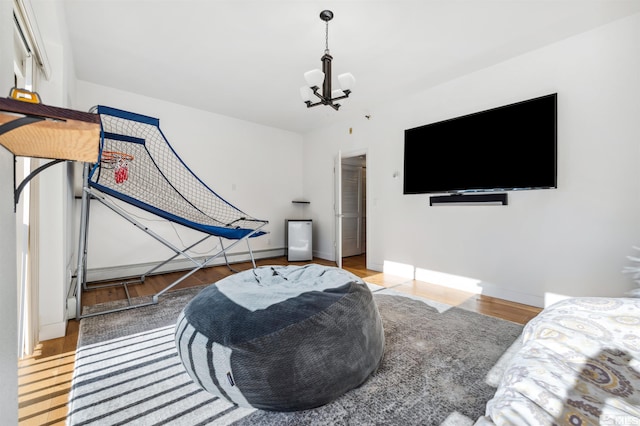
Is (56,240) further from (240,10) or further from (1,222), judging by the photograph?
(240,10)

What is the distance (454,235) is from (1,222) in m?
3.69

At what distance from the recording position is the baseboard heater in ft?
9.64

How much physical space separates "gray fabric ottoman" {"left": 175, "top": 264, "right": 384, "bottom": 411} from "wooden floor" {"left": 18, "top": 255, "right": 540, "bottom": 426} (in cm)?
68

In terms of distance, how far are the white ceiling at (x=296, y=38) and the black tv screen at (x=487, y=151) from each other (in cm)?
64

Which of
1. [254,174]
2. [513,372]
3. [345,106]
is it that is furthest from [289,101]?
[513,372]

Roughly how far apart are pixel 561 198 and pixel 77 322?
181 inches

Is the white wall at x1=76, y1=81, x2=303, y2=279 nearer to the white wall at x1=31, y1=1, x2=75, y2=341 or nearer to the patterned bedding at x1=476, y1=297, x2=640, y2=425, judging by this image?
the white wall at x1=31, y1=1, x2=75, y2=341

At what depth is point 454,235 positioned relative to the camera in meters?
3.38

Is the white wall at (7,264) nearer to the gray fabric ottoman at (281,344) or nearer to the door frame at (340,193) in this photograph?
the gray fabric ottoman at (281,344)

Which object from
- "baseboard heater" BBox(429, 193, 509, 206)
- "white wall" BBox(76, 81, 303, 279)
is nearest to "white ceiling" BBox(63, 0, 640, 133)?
"white wall" BBox(76, 81, 303, 279)

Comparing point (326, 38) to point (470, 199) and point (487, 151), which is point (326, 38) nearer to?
point (487, 151)

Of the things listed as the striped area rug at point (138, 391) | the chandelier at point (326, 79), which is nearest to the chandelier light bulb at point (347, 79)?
the chandelier at point (326, 79)

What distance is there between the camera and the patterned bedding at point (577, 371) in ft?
2.72

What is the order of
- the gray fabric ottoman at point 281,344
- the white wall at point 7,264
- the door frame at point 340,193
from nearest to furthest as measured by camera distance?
the white wall at point 7,264 < the gray fabric ottoman at point 281,344 < the door frame at point 340,193
